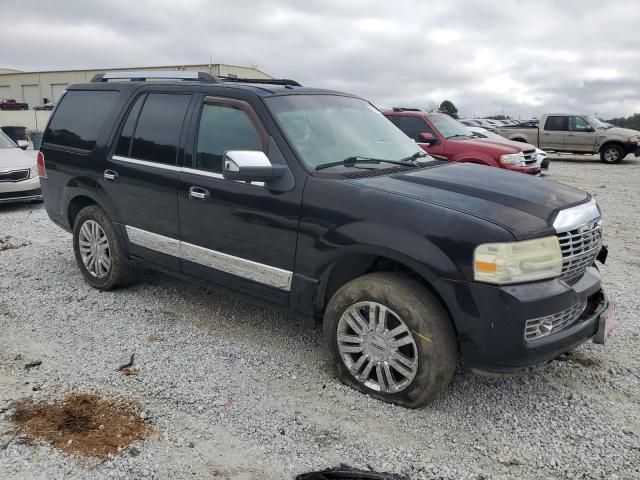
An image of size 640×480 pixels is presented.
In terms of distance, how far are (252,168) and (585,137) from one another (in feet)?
63.7

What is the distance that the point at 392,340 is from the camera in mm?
3311

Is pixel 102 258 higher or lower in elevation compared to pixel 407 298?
lower

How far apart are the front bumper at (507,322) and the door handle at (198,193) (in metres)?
2.00

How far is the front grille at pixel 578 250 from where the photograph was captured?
10.5 ft

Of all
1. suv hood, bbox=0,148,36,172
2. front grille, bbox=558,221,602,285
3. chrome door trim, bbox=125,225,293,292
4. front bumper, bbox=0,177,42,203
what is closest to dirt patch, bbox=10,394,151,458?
chrome door trim, bbox=125,225,293,292

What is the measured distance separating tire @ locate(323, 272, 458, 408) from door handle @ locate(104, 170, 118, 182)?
→ 242 cm

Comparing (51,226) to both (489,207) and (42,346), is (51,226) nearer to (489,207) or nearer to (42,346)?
(42,346)

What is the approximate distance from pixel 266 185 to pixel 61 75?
60685mm

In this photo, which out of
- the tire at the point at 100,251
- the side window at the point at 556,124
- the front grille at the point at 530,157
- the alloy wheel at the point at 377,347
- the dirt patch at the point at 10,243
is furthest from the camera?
the side window at the point at 556,124

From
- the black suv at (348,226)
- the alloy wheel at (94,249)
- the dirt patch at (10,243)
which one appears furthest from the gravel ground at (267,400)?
the dirt patch at (10,243)

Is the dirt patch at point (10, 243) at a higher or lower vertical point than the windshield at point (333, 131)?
lower

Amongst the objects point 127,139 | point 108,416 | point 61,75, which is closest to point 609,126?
point 127,139

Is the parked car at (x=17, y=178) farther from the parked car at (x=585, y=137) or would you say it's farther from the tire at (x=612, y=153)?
the tire at (x=612, y=153)

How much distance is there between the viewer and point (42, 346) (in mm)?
4188
